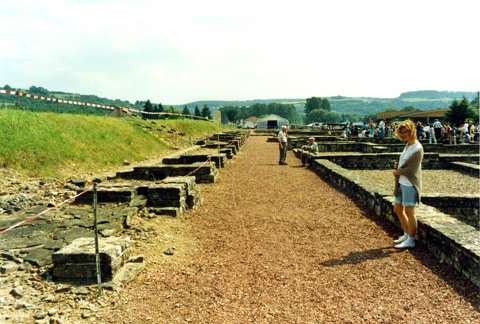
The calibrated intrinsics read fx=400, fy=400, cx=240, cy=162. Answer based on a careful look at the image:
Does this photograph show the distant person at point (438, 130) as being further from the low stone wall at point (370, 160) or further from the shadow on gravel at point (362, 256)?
the shadow on gravel at point (362, 256)

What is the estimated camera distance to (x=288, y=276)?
462 centimetres

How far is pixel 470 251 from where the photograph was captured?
4270 millimetres

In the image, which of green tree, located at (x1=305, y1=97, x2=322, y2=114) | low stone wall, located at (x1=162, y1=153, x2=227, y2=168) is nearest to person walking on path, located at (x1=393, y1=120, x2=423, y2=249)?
low stone wall, located at (x1=162, y1=153, x2=227, y2=168)

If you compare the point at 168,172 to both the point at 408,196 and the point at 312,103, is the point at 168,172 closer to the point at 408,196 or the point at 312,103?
the point at 408,196

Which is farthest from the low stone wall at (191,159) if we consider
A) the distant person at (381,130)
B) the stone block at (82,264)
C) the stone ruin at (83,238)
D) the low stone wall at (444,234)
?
the distant person at (381,130)

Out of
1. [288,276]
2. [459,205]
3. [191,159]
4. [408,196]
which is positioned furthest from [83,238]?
[191,159]

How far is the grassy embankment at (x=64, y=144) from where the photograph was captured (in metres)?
12.8

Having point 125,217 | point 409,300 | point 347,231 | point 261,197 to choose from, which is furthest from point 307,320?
point 261,197

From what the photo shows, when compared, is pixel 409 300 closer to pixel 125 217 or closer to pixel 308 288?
pixel 308 288

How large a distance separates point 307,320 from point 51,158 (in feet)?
40.7

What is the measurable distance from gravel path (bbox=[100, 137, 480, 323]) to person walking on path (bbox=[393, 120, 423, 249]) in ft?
1.02

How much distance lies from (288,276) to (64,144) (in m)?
13.2

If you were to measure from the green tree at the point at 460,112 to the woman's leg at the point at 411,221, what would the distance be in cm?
5261

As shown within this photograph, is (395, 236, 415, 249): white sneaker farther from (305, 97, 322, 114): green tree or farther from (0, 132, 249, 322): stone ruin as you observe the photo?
(305, 97, 322, 114): green tree
